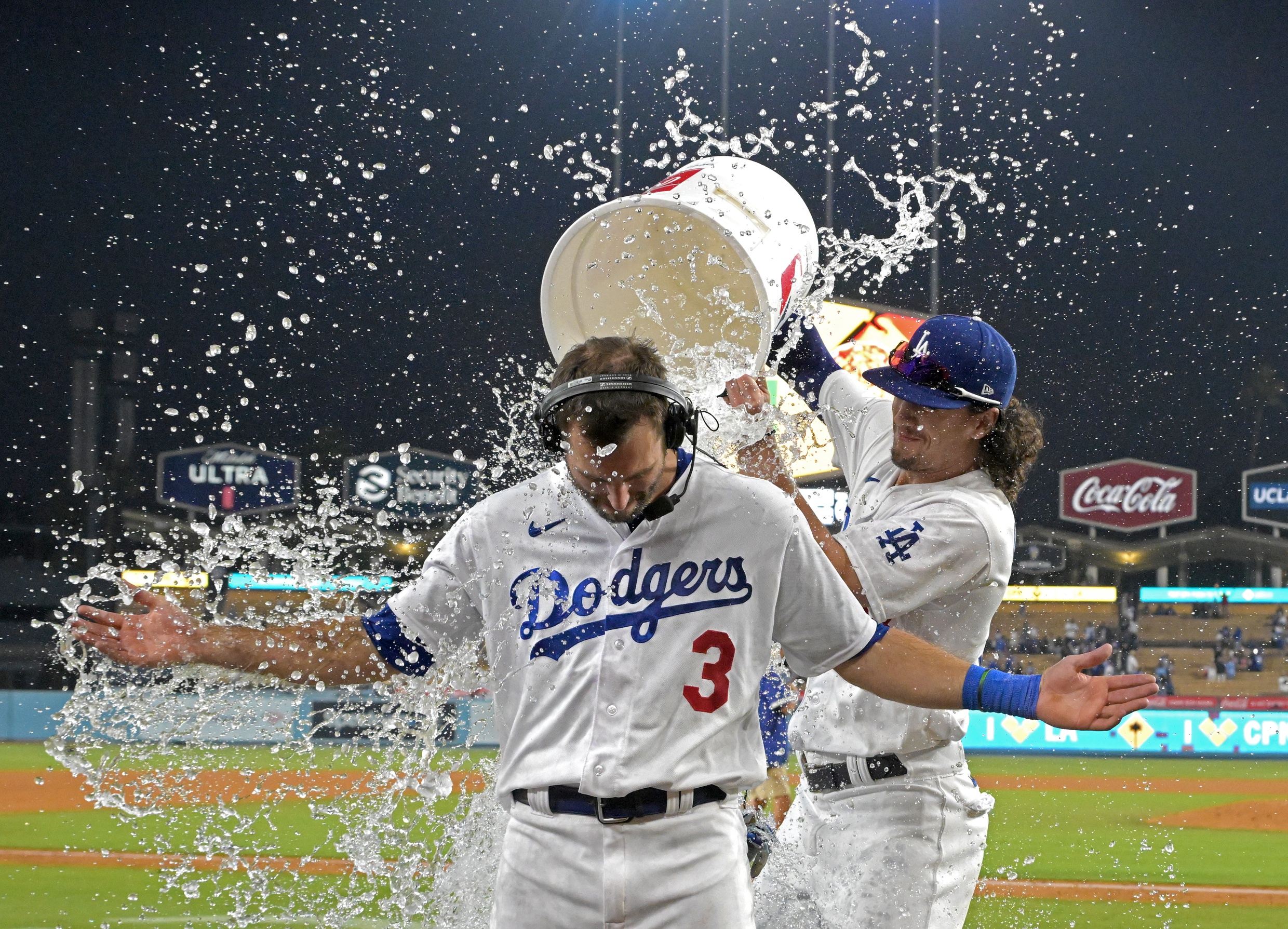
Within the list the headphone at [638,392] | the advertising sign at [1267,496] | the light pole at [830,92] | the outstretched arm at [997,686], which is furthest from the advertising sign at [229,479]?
the outstretched arm at [997,686]

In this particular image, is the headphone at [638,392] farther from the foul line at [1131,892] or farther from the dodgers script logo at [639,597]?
the foul line at [1131,892]

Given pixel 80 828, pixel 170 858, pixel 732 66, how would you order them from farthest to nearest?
pixel 732 66, pixel 80 828, pixel 170 858

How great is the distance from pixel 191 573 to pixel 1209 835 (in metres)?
9.20

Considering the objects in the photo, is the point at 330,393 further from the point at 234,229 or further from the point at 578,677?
the point at 578,677

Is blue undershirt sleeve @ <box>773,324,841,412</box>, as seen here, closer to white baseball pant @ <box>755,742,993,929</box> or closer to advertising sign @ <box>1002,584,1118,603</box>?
white baseball pant @ <box>755,742,993,929</box>

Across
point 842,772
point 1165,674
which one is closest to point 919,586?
point 842,772

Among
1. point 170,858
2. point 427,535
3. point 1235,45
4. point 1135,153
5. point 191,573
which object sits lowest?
point 427,535

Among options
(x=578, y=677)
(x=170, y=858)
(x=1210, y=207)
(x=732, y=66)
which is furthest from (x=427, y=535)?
(x=578, y=677)

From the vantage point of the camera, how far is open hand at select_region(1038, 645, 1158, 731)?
7.07ft

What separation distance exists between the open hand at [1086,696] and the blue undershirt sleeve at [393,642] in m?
1.19

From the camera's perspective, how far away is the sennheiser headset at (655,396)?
2035 millimetres

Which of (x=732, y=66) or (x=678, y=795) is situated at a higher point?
(x=732, y=66)

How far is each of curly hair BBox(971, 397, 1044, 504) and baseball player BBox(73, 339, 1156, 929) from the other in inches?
37.0

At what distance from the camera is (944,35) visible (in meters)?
17.7
